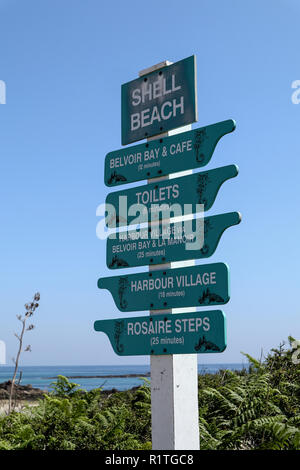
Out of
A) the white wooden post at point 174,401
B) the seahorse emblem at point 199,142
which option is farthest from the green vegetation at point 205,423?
the seahorse emblem at point 199,142

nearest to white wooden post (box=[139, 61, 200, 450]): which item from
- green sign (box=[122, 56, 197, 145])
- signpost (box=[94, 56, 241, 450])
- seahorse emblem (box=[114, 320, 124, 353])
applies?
signpost (box=[94, 56, 241, 450])

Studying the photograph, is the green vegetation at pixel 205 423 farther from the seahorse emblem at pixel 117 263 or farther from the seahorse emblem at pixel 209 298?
the seahorse emblem at pixel 117 263

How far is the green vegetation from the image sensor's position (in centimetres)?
704

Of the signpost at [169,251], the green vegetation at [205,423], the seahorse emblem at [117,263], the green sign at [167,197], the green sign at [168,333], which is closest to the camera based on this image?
the green sign at [168,333]

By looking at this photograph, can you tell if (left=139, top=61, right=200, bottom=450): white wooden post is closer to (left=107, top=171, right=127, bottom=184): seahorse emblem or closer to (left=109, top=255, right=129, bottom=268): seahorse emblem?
(left=109, top=255, right=129, bottom=268): seahorse emblem

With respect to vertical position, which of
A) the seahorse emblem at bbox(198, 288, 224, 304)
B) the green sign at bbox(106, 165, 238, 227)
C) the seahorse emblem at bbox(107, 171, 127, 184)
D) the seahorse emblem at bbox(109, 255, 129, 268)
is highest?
the seahorse emblem at bbox(107, 171, 127, 184)

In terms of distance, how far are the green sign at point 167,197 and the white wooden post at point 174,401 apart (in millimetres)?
611

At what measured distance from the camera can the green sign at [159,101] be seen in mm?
5973

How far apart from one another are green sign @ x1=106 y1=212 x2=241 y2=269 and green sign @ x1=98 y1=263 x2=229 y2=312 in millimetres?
144

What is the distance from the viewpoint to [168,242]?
19.0 ft
